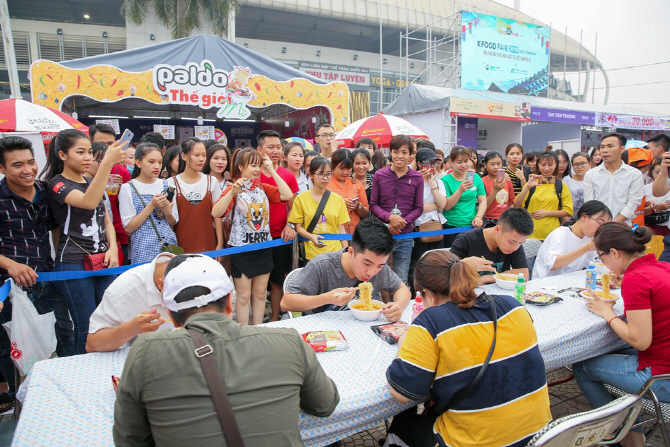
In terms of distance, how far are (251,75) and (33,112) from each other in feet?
14.1

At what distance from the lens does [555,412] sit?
2.86m

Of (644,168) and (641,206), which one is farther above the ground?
(644,168)

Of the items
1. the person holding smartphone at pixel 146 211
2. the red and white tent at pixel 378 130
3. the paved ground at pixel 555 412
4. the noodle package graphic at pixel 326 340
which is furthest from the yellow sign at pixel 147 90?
the noodle package graphic at pixel 326 340

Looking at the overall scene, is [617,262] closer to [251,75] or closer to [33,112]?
[33,112]

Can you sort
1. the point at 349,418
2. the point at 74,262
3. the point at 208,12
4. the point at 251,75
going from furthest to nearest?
the point at 208,12
the point at 251,75
the point at 74,262
the point at 349,418

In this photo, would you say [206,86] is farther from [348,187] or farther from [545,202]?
[545,202]

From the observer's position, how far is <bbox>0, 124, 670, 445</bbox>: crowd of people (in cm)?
139

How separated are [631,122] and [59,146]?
2318cm

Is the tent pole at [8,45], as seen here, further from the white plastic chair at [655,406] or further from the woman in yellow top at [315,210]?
the white plastic chair at [655,406]

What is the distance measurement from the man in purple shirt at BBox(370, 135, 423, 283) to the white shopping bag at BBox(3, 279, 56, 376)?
10.2 feet

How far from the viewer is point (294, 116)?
11477mm

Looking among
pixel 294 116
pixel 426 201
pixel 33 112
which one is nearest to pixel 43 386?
pixel 426 201

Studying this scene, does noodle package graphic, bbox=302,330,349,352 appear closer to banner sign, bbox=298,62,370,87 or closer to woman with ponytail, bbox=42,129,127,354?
woman with ponytail, bbox=42,129,127,354

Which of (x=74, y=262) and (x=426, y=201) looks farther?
(x=426, y=201)
